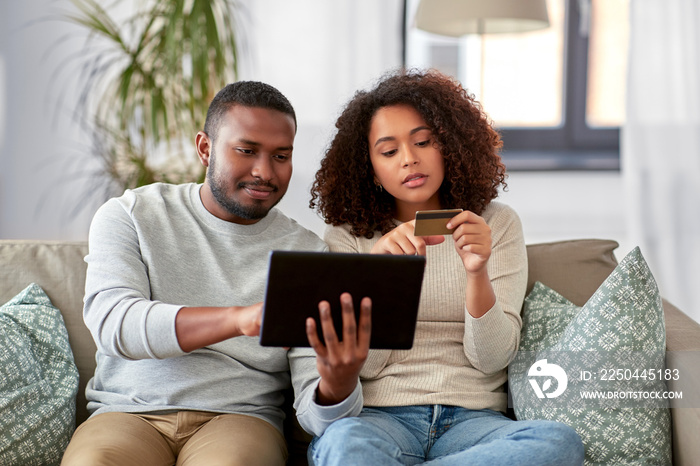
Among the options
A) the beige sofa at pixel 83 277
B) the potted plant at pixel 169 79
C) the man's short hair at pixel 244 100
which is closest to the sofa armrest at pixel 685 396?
the beige sofa at pixel 83 277

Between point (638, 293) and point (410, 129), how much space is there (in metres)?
0.58

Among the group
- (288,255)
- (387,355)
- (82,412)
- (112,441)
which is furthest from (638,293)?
(82,412)

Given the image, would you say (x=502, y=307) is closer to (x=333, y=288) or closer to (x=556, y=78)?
(x=333, y=288)

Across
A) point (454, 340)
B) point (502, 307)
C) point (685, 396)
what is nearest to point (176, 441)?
point (454, 340)

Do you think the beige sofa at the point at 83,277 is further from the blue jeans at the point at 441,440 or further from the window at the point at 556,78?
the window at the point at 556,78

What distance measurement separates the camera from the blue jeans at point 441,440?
1203mm

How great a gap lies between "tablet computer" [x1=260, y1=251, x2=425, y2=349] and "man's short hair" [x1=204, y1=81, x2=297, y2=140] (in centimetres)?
53

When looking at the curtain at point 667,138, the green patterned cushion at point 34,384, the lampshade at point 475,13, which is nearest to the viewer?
the green patterned cushion at point 34,384

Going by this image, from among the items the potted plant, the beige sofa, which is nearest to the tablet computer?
the beige sofa

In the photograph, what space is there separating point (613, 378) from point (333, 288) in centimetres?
64

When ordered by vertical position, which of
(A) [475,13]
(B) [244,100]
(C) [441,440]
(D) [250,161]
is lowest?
(C) [441,440]

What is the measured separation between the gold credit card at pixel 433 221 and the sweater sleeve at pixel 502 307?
214 mm

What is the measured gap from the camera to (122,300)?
1.32 m

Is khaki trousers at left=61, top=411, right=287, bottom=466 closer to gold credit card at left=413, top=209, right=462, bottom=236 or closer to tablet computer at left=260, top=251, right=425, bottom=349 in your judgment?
tablet computer at left=260, top=251, right=425, bottom=349
